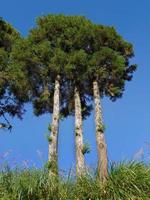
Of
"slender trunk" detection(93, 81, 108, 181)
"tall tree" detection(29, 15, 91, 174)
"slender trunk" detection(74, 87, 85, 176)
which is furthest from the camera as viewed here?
"tall tree" detection(29, 15, 91, 174)

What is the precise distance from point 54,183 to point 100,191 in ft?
3.03

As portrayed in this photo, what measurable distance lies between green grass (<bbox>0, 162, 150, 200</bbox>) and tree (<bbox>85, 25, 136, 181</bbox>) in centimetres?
1641

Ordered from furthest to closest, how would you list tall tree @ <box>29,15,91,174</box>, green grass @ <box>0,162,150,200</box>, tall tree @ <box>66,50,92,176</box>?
tall tree @ <box>29,15,91,174</box>, tall tree @ <box>66,50,92,176</box>, green grass @ <box>0,162,150,200</box>

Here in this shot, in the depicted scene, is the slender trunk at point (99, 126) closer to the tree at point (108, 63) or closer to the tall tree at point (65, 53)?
the tree at point (108, 63)

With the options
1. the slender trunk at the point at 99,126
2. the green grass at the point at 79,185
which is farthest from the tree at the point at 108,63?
the green grass at the point at 79,185

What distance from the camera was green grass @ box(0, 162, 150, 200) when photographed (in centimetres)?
954

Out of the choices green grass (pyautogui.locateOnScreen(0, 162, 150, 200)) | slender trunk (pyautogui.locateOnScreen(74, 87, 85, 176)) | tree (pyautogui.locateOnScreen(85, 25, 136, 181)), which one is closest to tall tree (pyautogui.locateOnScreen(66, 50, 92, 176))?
slender trunk (pyautogui.locateOnScreen(74, 87, 85, 176))

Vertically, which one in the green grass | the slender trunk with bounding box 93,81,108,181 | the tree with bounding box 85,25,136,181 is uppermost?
the tree with bounding box 85,25,136,181

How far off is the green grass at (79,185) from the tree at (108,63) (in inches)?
646

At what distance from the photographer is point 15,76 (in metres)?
28.8

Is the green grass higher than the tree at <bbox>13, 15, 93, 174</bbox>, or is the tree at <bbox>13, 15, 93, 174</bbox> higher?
the tree at <bbox>13, 15, 93, 174</bbox>

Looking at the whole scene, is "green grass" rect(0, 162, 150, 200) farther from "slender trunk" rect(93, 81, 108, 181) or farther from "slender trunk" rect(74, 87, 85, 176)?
"slender trunk" rect(74, 87, 85, 176)

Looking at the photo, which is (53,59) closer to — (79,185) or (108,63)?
(108,63)

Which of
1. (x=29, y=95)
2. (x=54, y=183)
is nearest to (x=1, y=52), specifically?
(x=29, y=95)
